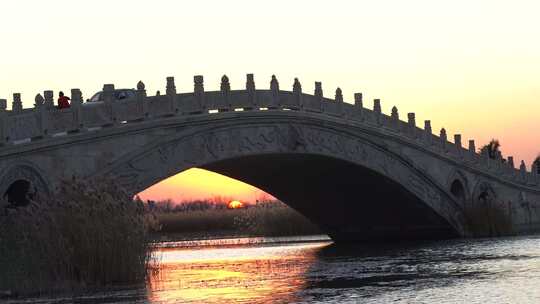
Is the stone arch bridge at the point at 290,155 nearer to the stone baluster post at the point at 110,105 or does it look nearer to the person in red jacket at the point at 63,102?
the stone baluster post at the point at 110,105

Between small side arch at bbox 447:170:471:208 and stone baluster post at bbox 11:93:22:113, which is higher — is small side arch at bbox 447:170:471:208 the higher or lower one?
the lower one

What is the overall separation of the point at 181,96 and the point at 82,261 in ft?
47.2

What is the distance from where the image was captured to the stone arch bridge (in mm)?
31547

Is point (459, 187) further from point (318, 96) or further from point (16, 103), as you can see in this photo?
point (16, 103)

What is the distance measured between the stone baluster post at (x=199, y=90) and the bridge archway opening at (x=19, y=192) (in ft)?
29.2

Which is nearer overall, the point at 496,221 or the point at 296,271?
the point at 296,271

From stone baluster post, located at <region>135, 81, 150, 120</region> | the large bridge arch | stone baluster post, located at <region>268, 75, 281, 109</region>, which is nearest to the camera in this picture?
stone baluster post, located at <region>135, 81, 150, 120</region>

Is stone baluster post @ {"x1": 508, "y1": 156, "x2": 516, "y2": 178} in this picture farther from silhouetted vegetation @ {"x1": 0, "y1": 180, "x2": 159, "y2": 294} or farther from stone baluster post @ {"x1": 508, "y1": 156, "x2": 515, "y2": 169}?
silhouetted vegetation @ {"x1": 0, "y1": 180, "x2": 159, "y2": 294}

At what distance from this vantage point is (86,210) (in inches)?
941


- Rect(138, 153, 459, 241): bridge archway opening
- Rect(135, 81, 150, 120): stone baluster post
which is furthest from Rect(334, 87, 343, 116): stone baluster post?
Rect(135, 81, 150, 120): stone baluster post

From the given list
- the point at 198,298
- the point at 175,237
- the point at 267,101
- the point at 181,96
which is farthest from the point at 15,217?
the point at 175,237

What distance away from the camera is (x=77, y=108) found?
32.0 metres

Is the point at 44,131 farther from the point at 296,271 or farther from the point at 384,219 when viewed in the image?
the point at 384,219

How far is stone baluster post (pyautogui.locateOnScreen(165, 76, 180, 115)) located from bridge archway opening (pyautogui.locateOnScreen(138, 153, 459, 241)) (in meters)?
5.56
